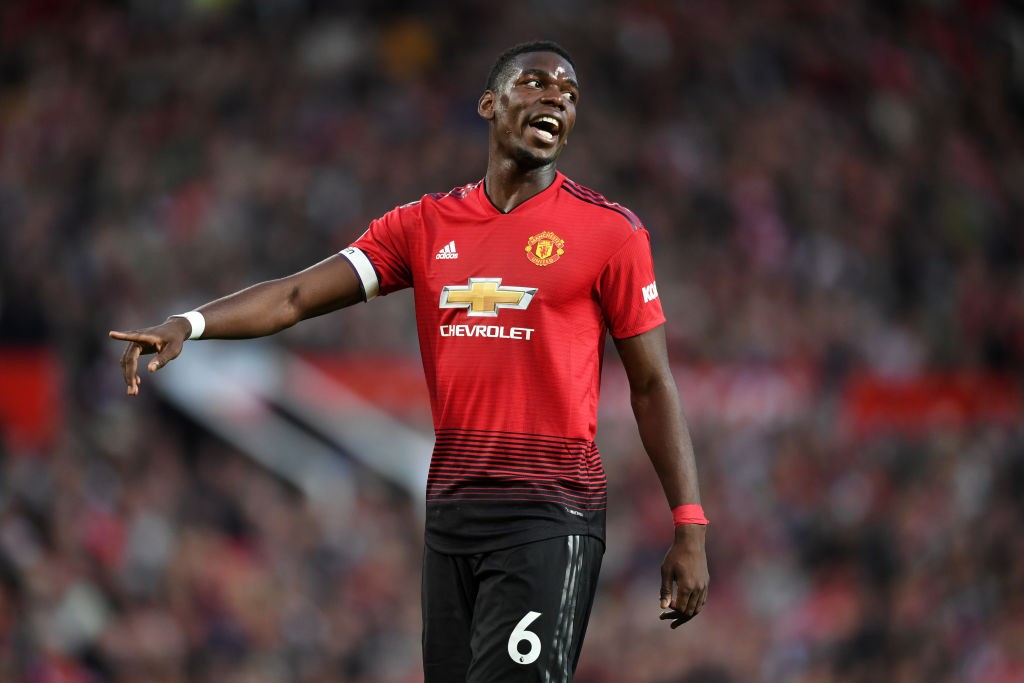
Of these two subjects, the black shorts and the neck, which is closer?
the black shorts

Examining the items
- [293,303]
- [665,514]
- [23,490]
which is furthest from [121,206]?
[293,303]

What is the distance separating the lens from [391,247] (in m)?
4.32

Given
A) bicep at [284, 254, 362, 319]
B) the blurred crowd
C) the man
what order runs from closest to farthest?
the man → bicep at [284, 254, 362, 319] → the blurred crowd

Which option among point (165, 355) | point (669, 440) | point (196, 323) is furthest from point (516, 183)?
point (165, 355)

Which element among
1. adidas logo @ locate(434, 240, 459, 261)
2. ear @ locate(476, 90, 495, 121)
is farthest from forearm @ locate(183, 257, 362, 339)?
ear @ locate(476, 90, 495, 121)

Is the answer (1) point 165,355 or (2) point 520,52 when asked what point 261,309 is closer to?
(1) point 165,355

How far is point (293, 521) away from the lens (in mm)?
10734

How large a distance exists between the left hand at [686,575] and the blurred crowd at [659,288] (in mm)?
5847

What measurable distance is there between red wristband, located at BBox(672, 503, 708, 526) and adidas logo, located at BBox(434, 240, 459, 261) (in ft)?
3.29

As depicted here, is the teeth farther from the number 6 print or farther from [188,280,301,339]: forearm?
the number 6 print

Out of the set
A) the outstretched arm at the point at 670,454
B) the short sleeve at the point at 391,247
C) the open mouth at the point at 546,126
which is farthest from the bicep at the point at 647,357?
the short sleeve at the point at 391,247

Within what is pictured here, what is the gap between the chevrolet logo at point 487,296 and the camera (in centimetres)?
396

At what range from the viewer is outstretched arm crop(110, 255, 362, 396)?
3.78m

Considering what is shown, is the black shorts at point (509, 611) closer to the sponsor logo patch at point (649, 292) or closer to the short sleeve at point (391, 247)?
the sponsor logo patch at point (649, 292)
